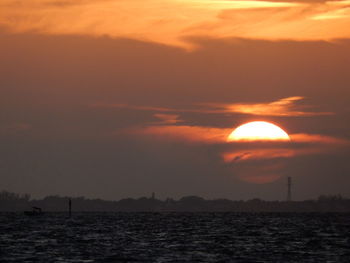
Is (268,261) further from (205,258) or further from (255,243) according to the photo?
(255,243)

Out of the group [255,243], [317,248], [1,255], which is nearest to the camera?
[1,255]

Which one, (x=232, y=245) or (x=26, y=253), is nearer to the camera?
(x=26, y=253)

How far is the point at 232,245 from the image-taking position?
346 ft

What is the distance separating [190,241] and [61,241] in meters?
16.3

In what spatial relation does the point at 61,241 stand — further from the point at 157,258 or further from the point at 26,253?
the point at 157,258

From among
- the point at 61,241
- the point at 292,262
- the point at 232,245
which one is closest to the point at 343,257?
the point at 292,262

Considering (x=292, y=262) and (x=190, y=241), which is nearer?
(x=292, y=262)

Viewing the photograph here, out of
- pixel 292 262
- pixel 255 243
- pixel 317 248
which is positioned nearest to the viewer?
pixel 292 262

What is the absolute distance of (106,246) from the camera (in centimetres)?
10081

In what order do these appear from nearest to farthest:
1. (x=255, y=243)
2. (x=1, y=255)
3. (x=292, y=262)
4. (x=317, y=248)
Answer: (x=292, y=262), (x=1, y=255), (x=317, y=248), (x=255, y=243)

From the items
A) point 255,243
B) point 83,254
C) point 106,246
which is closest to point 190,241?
point 255,243

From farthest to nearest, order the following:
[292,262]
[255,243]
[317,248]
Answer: [255,243] → [317,248] → [292,262]

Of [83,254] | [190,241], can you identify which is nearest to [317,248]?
[190,241]

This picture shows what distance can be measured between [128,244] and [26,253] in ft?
60.0
